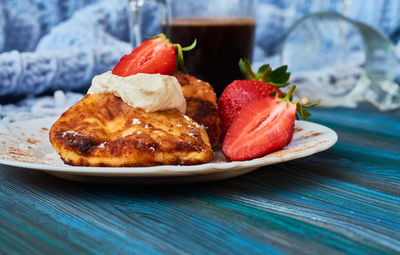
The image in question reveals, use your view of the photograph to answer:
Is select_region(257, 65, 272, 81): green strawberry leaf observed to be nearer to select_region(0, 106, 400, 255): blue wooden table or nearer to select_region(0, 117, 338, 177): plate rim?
select_region(0, 106, 400, 255): blue wooden table

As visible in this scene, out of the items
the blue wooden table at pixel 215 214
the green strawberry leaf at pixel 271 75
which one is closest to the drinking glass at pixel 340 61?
the green strawberry leaf at pixel 271 75

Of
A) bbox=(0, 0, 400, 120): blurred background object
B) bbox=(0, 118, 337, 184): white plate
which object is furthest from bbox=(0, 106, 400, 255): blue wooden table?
bbox=(0, 0, 400, 120): blurred background object

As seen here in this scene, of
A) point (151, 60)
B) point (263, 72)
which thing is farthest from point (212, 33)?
point (151, 60)

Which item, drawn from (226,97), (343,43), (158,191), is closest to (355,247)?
(158,191)

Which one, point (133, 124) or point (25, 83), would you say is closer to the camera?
point (133, 124)

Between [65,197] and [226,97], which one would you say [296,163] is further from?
[65,197]

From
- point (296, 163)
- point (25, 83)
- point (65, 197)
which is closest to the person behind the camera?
point (65, 197)

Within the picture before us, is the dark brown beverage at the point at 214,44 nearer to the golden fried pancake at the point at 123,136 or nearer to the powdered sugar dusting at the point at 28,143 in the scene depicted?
the powdered sugar dusting at the point at 28,143
